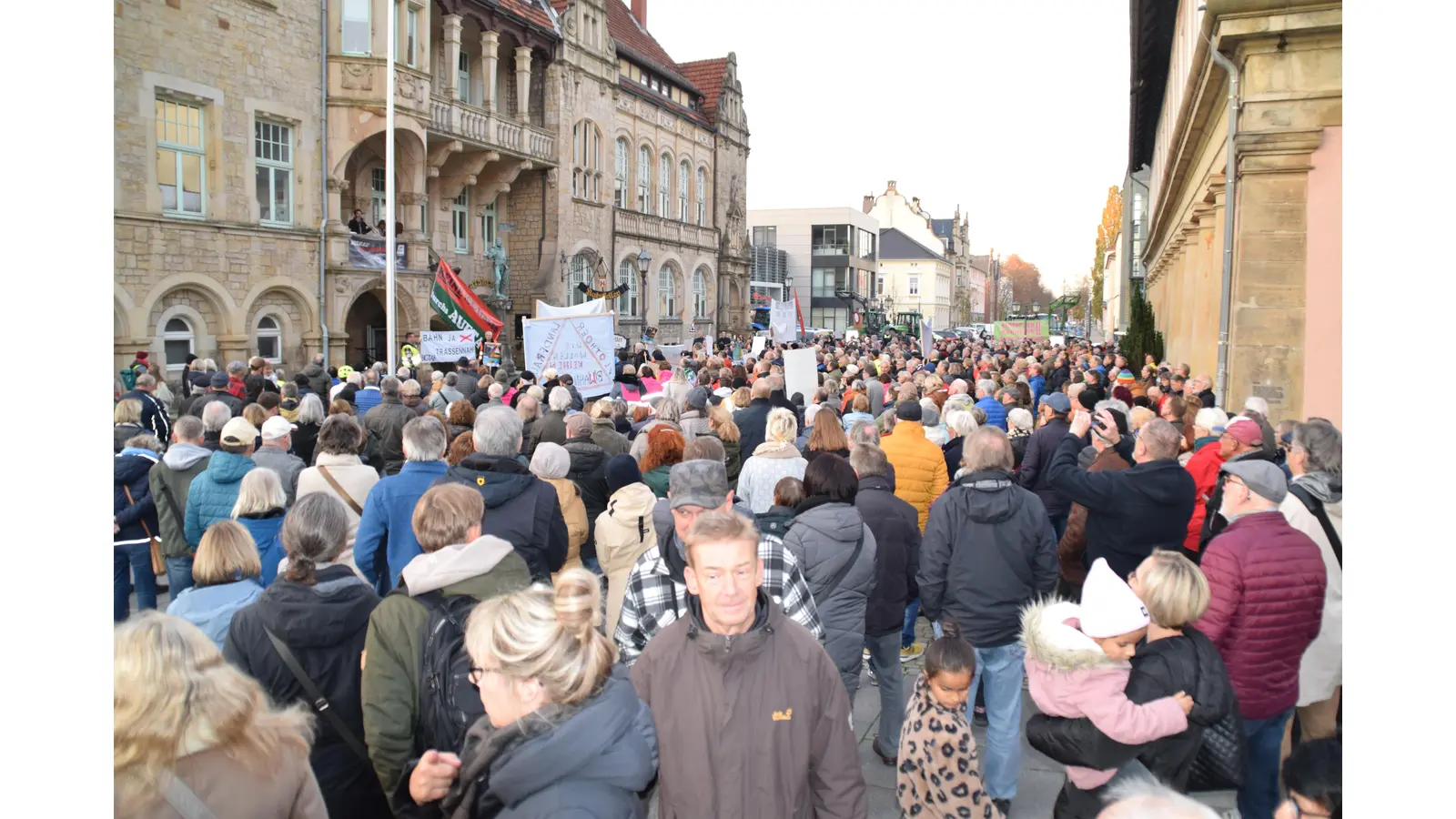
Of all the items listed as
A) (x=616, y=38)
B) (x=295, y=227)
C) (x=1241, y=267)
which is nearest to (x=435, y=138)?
(x=295, y=227)

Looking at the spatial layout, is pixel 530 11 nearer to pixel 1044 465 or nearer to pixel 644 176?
pixel 644 176

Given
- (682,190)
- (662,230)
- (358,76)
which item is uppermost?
(682,190)

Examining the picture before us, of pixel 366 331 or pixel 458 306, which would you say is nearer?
pixel 458 306

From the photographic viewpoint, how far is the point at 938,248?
107 meters

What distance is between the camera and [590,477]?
22.8 ft

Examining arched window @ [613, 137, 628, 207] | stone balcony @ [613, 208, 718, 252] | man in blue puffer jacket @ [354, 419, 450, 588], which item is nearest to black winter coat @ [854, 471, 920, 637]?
man in blue puffer jacket @ [354, 419, 450, 588]

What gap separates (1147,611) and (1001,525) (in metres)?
1.70

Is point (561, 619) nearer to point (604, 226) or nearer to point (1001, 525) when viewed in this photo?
point (1001, 525)

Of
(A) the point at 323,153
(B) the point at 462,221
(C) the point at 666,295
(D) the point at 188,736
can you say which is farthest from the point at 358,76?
(D) the point at 188,736

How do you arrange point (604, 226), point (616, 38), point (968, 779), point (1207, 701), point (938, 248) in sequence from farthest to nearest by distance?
point (938, 248)
point (616, 38)
point (604, 226)
point (968, 779)
point (1207, 701)

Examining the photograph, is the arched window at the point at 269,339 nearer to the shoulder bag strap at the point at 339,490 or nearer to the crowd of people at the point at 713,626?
the crowd of people at the point at 713,626

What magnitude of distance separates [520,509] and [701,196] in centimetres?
3877

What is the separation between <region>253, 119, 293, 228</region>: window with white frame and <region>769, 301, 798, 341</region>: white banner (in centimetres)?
1259

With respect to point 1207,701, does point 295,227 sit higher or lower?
higher
